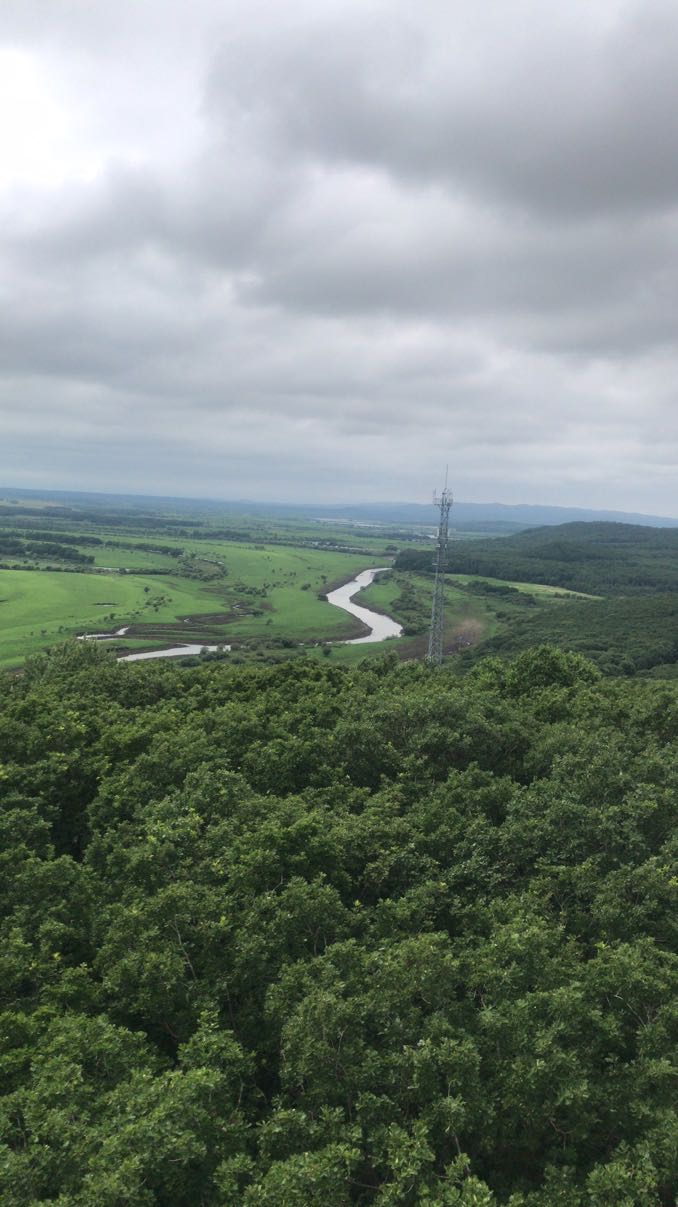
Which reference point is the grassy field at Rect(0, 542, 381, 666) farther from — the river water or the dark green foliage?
the dark green foliage

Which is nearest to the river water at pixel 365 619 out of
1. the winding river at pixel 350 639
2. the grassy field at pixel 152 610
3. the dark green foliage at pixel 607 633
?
the winding river at pixel 350 639

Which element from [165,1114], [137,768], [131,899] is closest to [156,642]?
[137,768]

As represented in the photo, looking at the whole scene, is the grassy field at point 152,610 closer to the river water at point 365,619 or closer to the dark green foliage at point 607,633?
the river water at point 365,619

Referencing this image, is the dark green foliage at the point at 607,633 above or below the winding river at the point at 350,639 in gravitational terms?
above

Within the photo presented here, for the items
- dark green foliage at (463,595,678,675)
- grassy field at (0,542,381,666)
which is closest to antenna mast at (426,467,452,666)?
dark green foliage at (463,595,678,675)

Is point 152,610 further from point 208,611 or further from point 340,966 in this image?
point 340,966

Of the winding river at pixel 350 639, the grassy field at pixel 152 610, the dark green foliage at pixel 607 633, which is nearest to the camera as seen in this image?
the dark green foliage at pixel 607 633

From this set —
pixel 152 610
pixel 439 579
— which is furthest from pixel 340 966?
pixel 152 610
